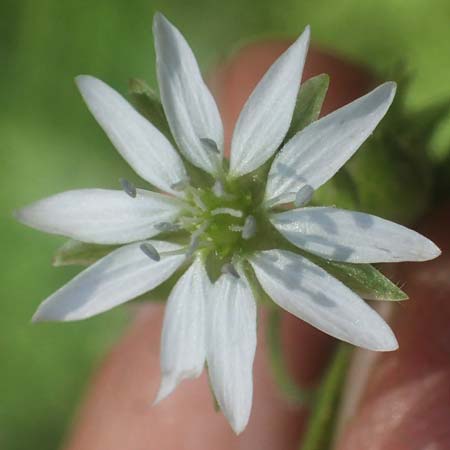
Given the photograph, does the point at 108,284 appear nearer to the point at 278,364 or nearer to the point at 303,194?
the point at 303,194

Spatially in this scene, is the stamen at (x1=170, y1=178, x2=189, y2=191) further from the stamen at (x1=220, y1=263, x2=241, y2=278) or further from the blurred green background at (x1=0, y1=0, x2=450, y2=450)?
the blurred green background at (x1=0, y1=0, x2=450, y2=450)

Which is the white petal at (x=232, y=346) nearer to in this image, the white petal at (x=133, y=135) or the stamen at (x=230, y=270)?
the stamen at (x=230, y=270)

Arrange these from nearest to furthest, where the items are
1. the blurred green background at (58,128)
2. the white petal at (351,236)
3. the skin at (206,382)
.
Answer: the white petal at (351,236), the skin at (206,382), the blurred green background at (58,128)

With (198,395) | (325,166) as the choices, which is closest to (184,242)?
(325,166)

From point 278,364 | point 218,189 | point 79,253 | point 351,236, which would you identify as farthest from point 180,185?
point 278,364

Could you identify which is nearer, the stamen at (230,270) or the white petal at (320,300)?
the white petal at (320,300)

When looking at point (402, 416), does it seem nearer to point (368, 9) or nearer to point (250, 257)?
point (250, 257)

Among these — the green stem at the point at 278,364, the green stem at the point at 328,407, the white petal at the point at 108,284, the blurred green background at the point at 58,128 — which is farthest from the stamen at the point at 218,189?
the blurred green background at the point at 58,128
